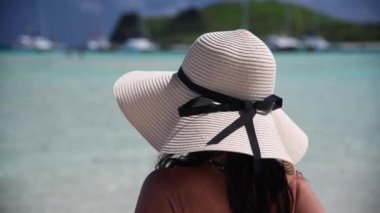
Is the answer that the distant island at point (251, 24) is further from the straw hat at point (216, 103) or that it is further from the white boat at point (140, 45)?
the straw hat at point (216, 103)

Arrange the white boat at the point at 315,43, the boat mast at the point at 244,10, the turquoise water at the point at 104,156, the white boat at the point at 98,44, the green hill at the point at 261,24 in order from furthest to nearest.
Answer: the boat mast at the point at 244,10, the green hill at the point at 261,24, the white boat at the point at 315,43, the white boat at the point at 98,44, the turquoise water at the point at 104,156

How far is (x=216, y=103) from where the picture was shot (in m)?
0.82

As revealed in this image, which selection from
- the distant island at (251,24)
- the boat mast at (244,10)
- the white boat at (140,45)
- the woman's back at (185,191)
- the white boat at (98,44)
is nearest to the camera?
the woman's back at (185,191)

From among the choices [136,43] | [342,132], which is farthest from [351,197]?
[136,43]

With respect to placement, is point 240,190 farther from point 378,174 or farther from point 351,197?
point 378,174

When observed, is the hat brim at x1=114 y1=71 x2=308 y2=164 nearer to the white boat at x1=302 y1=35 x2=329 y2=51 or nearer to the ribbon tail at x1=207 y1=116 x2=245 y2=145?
the ribbon tail at x1=207 y1=116 x2=245 y2=145

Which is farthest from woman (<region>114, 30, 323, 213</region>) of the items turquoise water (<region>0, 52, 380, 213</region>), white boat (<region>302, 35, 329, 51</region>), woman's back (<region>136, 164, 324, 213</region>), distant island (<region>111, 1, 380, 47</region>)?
white boat (<region>302, 35, 329, 51</region>)

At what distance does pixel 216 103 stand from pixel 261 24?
42.4 meters

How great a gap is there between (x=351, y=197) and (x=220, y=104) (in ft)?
9.26

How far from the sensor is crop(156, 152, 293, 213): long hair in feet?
2.66

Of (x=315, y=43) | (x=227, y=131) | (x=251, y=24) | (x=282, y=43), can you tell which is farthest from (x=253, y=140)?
(x=251, y=24)

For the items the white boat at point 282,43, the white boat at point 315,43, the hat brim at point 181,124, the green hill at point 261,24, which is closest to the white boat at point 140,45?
the green hill at point 261,24

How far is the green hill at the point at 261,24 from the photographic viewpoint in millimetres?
→ 40688

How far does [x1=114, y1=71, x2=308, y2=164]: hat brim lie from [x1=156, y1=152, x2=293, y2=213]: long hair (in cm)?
3
